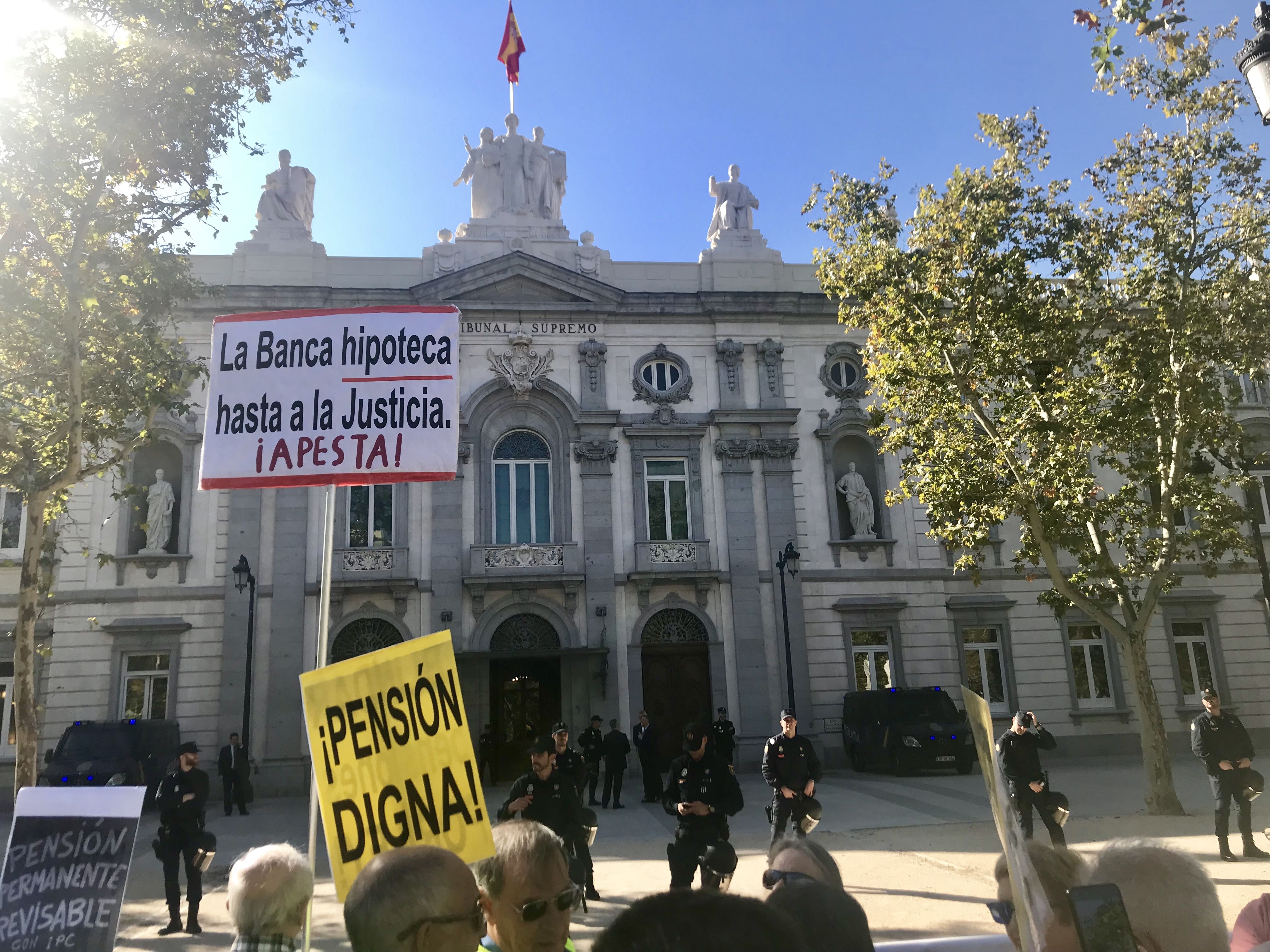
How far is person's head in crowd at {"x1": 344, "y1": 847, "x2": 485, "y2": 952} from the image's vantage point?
263 centimetres

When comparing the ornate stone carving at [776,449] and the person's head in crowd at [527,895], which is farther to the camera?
the ornate stone carving at [776,449]

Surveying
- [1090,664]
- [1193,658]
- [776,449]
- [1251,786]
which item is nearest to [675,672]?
[776,449]

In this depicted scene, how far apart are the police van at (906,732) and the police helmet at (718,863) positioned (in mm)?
13865

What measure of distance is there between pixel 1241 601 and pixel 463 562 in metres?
20.8

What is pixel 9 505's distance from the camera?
71.6 ft

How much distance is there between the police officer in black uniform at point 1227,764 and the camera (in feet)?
33.7

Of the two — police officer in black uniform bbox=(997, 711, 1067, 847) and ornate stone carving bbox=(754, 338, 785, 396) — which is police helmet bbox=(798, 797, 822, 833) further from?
ornate stone carving bbox=(754, 338, 785, 396)

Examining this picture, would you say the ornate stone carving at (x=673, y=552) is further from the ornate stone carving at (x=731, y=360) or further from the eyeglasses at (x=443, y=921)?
the eyeglasses at (x=443, y=921)

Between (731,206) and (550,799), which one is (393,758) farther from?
(731,206)

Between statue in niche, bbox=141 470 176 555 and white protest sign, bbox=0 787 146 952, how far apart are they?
63.1ft

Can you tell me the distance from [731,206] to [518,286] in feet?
21.9

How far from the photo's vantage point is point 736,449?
2388 centimetres

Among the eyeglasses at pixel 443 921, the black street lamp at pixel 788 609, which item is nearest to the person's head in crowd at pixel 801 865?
the eyeglasses at pixel 443 921

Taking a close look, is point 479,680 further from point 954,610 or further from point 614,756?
point 954,610
